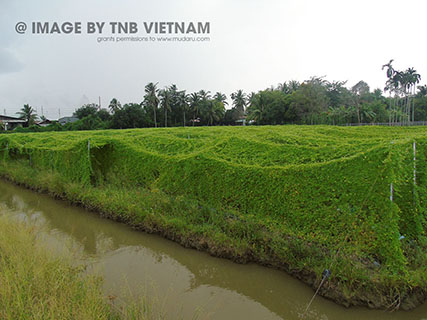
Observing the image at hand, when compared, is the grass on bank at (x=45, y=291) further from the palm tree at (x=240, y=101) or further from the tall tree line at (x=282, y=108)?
the palm tree at (x=240, y=101)

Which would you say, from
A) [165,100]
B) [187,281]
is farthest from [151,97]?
[187,281]

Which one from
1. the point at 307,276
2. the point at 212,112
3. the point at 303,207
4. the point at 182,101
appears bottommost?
A: the point at 307,276

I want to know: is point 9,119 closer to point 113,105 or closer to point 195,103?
point 113,105

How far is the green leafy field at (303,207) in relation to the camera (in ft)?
11.6

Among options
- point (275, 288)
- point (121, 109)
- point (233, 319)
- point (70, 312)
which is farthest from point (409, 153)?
point (121, 109)

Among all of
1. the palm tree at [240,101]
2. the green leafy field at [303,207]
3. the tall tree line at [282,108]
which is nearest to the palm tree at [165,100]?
the tall tree line at [282,108]

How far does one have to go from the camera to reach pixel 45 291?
3.13 metres

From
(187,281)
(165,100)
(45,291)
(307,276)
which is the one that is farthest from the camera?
(165,100)

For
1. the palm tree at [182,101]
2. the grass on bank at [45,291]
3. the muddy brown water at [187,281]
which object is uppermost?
the palm tree at [182,101]

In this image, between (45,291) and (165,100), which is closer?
(45,291)

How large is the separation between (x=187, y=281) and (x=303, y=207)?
2101mm

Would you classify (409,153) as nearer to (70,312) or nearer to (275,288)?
(275,288)

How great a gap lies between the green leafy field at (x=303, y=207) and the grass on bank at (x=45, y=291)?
2.09 metres

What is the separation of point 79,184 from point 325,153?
7.06 metres
